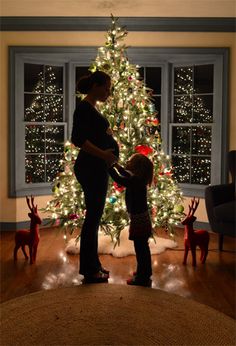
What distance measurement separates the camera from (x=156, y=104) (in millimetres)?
6129

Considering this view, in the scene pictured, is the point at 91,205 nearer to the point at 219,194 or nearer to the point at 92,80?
the point at 92,80

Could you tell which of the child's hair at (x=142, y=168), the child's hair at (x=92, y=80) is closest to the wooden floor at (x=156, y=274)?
the child's hair at (x=142, y=168)

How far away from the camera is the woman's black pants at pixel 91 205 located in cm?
300

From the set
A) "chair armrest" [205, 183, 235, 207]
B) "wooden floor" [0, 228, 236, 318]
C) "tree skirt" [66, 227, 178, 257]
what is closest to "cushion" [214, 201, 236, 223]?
"chair armrest" [205, 183, 235, 207]

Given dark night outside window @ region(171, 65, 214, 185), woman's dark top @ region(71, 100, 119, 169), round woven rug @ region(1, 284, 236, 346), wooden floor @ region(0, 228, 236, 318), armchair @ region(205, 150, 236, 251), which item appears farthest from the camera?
dark night outside window @ region(171, 65, 214, 185)

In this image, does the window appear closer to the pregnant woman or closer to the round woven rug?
the pregnant woman

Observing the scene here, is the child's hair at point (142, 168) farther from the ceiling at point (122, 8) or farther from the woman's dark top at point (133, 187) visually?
the ceiling at point (122, 8)

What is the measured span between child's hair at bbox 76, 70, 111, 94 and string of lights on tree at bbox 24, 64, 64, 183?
280 cm

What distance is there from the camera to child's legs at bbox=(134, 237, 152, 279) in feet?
10.3

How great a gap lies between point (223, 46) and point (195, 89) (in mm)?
619

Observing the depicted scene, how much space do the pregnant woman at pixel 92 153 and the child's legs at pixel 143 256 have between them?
11.5 inches

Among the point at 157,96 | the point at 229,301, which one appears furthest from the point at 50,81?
the point at 229,301

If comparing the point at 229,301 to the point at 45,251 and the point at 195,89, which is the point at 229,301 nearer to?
the point at 45,251

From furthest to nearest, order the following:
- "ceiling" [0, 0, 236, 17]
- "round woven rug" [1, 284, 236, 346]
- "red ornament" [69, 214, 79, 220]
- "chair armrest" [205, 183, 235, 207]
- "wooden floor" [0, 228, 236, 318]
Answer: "ceiling" [0, 0, 236, 17] < "chair armrest" [205, 183, 235, 207] < "red ornament" [69, 214, 79, 220] < "wooden floor" [0, 228, 236, 318] < "round woven rug" [1, 284, 236, 346]
